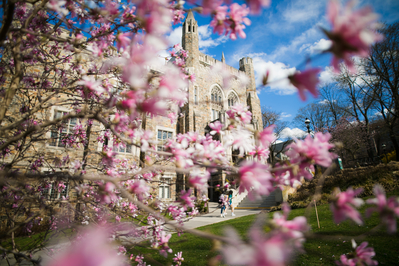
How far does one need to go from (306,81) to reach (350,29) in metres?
0.24

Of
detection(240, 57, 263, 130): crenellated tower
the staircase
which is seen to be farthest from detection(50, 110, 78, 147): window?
detection(240, 57, 263, 130): crenellated tower

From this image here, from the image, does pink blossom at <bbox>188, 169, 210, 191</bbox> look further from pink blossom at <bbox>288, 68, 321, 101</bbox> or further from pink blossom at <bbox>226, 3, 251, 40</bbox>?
pink blossom at <bbox>226, 3, 251, 40</bbox>

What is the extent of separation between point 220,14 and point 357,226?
547cm

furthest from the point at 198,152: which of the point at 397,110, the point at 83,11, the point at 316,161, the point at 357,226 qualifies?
the point at 397,110

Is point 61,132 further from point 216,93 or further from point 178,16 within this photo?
point 216,93

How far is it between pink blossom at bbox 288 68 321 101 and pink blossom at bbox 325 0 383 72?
15 cm

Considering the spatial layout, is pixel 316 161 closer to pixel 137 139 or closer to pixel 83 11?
pixel 137 139

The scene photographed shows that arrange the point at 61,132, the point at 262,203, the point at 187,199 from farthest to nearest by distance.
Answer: the point at 262,203
the point at 61,132
the point at 187,199

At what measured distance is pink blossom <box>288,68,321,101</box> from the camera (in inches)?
33.2

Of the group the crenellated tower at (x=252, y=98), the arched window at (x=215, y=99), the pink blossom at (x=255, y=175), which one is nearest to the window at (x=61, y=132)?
the pink blossom at (x=255, y=175)

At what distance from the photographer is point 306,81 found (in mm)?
860

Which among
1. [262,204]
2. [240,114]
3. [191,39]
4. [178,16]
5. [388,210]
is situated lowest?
[262,204]

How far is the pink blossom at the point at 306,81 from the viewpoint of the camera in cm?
84

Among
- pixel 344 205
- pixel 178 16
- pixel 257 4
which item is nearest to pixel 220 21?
pixel 257 4
